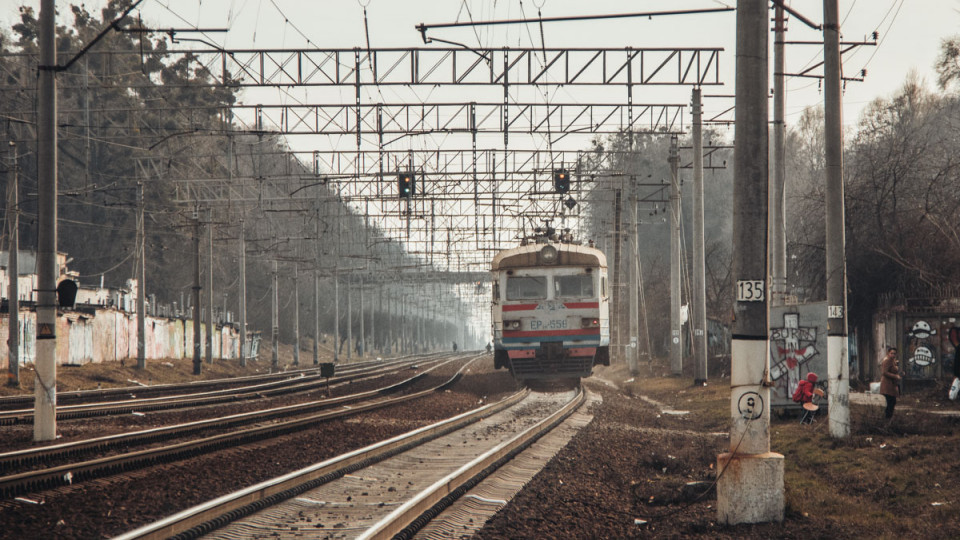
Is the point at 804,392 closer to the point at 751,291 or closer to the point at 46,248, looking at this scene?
the point at 751,291

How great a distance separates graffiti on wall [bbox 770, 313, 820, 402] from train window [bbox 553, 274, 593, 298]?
7478 mm

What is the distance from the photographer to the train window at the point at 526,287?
25.4 m

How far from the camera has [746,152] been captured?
8.59 meters

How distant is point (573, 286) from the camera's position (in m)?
25.3

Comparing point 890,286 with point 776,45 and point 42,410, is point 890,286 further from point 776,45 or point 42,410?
point 42,410

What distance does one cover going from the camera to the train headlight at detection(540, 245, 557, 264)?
25.4m

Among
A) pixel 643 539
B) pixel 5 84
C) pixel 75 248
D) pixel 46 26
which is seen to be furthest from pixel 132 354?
pixel 643 539

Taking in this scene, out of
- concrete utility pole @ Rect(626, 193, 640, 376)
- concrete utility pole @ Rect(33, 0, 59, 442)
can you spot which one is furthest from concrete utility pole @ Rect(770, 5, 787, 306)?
concrete utility pole @ Rect(626, 193, 640, 376)

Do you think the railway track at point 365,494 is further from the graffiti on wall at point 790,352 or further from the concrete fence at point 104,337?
the concrete fence at point 104,337

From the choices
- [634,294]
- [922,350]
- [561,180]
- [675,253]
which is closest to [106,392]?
[561,180]

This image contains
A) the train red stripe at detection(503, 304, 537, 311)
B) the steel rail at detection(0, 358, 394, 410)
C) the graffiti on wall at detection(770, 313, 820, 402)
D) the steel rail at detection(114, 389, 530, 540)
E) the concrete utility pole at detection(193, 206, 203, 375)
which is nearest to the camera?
the steel rail at detection(114, 389, 530, 540)

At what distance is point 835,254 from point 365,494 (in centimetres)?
848

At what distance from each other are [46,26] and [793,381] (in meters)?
14.0

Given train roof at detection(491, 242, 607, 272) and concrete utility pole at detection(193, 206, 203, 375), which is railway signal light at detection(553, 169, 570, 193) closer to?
train roof at detection(491, 242, 607, 272)
